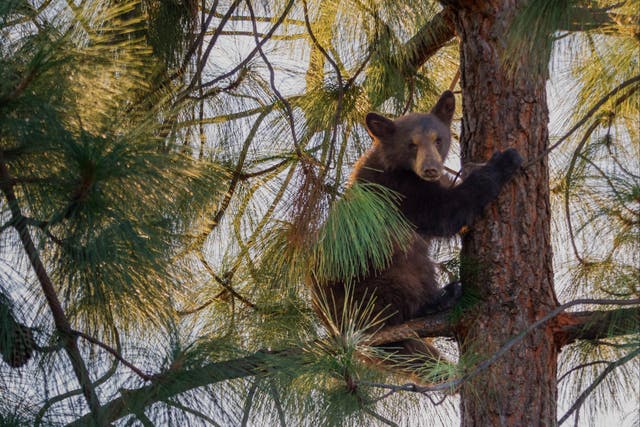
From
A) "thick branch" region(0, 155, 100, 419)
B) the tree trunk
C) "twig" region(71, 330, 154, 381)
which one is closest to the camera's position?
"thick branch" region(0, 155, 100, 419)

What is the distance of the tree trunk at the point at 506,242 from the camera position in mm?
3523

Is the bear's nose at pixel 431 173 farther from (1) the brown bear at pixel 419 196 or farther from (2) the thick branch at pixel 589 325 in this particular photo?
(2) the thick branch at pixel 589 325

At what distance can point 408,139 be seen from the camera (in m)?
4.35

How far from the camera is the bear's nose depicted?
4082mm

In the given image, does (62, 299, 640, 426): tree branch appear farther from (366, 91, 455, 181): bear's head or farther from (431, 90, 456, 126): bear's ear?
(431, 90, 456, 126): bear's ear

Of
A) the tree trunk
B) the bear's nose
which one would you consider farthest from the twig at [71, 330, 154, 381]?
the bear's nose

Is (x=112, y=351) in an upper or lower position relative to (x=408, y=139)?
lower

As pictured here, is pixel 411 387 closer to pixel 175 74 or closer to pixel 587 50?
pixel 587 50

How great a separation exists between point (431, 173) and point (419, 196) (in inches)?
5.4

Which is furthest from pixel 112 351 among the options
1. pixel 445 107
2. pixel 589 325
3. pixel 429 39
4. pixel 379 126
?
pixel 445 107

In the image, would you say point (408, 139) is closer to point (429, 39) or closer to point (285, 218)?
point (429, 39)

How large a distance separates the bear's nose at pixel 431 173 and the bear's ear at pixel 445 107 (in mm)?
518

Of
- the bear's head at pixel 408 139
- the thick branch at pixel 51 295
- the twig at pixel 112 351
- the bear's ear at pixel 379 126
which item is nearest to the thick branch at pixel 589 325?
the bear's head at pixel 408 139

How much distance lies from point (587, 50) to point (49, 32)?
1968 mm
